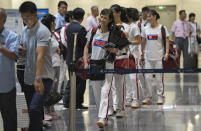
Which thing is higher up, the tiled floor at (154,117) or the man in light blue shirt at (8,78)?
the man in light blue shirt at (8,78)

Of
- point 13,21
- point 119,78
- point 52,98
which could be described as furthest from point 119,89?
point 13,21

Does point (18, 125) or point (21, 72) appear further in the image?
point (21, 72)

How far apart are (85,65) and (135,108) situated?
1926 millimetres

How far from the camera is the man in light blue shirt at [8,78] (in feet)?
14.9

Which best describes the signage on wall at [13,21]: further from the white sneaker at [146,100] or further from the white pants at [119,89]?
the white sneaker at [146,100]

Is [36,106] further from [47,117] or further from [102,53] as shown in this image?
[47,117]

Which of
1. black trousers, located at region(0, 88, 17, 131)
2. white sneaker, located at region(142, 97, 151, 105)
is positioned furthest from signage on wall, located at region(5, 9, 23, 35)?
black trousers, located at region(0, 88, 17, 131)

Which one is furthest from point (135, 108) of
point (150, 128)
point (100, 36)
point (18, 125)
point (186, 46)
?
point (186, 46)

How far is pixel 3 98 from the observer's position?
4.59m

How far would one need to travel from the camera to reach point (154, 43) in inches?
309

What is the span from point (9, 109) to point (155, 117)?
114 inches

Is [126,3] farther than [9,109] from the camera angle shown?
Yes

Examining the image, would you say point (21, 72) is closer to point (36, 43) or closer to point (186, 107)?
point (36, 43)

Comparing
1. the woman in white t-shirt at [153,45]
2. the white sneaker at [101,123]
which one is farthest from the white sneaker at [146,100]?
the white sneaker at [101,123]
